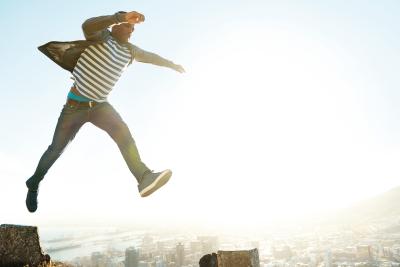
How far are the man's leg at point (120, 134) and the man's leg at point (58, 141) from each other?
190 mm

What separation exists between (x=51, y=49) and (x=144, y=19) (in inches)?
56.0

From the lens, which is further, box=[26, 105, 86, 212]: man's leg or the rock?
the rock

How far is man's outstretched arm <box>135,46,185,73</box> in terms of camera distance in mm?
4287

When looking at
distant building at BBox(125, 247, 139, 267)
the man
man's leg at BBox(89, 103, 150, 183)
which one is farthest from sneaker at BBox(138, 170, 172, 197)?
distant building at BBox(125, 247, 139, 267)

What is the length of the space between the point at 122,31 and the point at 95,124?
118 centimetres

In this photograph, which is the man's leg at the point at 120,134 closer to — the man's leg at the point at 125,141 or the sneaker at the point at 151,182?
the man's leg at the point at 125,141

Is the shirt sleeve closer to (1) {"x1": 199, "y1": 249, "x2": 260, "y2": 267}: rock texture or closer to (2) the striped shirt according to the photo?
(2) the striped shirt

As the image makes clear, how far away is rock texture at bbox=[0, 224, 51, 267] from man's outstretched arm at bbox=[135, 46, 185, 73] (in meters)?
2.74

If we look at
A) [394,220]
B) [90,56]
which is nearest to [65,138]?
[90,56]

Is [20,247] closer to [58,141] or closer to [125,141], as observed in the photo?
[58,141]

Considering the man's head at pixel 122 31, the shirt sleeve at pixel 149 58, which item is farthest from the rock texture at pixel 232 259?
the man's head at pixel 122 31

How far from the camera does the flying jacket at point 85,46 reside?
3445 mm

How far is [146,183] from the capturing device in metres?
3.85

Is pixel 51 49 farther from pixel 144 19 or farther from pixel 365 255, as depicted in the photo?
pixel 365 255
